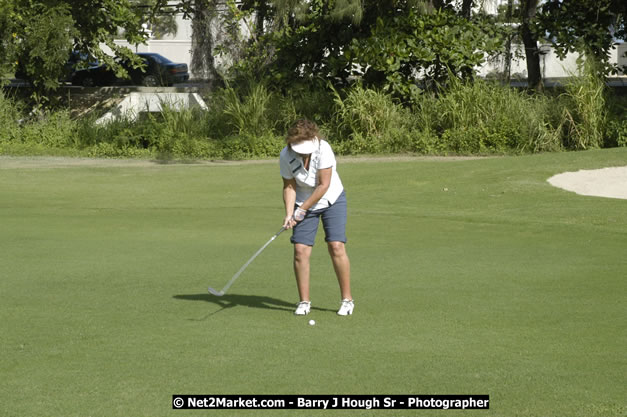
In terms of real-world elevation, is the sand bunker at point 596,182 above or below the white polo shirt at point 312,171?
below

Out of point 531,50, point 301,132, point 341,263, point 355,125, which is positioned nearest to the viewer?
point 301,132

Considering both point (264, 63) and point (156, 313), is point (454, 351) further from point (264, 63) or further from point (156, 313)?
point (264, 63)

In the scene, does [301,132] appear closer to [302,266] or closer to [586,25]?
[302,266]

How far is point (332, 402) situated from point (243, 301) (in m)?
2.88

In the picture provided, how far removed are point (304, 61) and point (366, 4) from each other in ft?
8.43

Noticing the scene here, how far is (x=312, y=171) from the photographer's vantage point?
7102 mm

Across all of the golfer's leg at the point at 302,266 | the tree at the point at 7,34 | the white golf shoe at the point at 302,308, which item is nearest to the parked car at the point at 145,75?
the tree at the point at 7,34

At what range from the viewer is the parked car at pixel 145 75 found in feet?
118

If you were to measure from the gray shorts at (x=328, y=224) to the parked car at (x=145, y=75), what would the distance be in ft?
92.9

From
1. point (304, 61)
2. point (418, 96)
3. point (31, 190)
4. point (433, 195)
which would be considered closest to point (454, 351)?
point (433, 195)

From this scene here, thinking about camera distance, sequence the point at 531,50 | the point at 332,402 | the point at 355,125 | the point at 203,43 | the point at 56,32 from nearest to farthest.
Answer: the point at 332,402 → the point at 355,125 → the point at 56,32 → the point at 531,50 → the point at 203,43

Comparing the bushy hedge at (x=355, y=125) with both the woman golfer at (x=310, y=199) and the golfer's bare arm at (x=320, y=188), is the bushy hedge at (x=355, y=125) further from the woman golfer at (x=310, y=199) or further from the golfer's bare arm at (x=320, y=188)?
the golfer's bare arm at (x=320, y=188)

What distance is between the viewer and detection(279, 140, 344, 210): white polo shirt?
703 centimetres

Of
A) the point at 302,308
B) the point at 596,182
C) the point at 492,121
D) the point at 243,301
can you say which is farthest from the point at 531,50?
the point at 302,308
